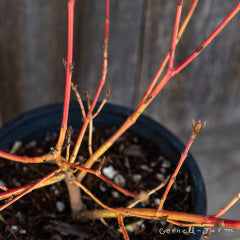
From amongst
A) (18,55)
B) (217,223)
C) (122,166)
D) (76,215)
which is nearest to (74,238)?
(76,215)

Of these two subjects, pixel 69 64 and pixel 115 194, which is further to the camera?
pixel 115 194

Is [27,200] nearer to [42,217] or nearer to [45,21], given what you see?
[42,217]

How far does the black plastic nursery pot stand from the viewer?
63 centimetres

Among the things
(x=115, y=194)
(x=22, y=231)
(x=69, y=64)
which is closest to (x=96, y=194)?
(x=115, y=194)

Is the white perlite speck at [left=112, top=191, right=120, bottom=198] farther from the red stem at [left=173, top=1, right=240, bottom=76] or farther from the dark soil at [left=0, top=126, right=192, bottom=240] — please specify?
the red stem at [left=173, top=1, right=240, bottom=76]

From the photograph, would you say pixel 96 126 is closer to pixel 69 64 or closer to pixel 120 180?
pixel 120 180

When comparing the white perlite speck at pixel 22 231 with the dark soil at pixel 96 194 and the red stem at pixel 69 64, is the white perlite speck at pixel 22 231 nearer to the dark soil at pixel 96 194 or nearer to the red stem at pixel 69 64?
the dark soil at pixel 96 194

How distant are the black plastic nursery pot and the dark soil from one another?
0.7 inches

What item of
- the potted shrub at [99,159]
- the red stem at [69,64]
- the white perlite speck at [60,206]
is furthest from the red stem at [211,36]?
the white perlite speck at [60,206]

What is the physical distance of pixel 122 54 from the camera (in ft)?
2.83

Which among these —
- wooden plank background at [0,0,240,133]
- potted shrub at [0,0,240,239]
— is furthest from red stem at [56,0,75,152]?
wooden plank background at [0,0,240,133]

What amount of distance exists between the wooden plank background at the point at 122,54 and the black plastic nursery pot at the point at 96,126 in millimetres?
221

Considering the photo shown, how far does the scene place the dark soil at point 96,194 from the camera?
583 mm

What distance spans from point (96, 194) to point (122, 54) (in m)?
0.36
